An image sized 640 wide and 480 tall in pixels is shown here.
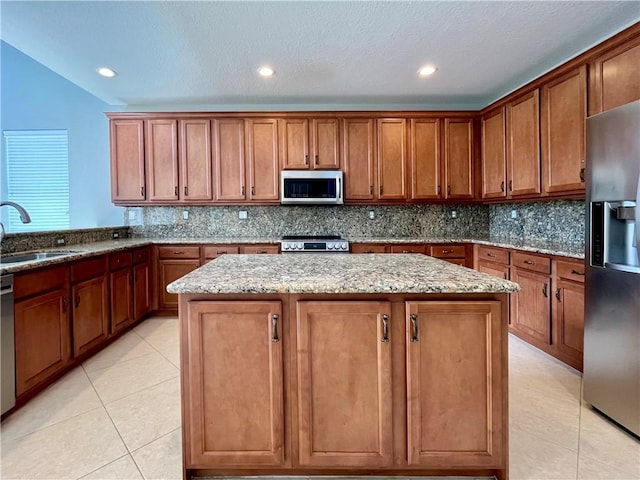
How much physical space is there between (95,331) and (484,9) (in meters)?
3.91

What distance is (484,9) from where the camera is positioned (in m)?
2.26

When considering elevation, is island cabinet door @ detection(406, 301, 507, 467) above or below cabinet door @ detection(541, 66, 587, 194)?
below

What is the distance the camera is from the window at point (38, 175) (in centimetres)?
445

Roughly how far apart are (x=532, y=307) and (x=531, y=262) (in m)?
0.41

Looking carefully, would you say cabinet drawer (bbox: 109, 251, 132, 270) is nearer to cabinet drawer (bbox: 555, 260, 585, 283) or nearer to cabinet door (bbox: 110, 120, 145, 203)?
cabinet door (bbox: 110, 120, 145, 203)

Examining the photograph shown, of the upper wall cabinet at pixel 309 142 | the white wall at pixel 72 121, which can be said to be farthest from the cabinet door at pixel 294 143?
the white wall at pixel 72 121

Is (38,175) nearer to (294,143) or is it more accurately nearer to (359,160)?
(294,143)

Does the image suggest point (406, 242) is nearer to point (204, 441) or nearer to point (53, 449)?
point (204, 441)

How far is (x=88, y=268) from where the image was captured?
2.71 metres

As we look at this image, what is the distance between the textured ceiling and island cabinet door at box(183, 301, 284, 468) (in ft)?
6.88

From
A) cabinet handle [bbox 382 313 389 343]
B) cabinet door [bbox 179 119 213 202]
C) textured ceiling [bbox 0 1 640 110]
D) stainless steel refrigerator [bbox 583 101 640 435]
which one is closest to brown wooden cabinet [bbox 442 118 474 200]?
textured ceiling [bbox 0 1 640 110]

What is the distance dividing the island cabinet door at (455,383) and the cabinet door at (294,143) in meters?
3.02

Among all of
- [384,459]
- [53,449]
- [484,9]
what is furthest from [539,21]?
[53,449]

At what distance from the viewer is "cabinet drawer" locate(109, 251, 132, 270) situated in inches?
121
